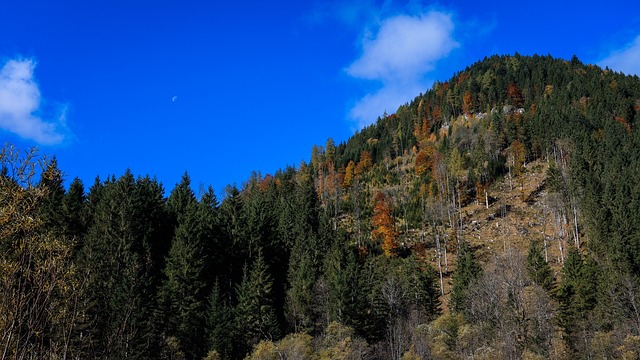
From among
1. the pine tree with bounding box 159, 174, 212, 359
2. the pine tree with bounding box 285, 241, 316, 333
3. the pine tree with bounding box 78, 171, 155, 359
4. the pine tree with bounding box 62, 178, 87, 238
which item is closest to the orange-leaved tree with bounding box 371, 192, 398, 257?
the pine tree with bounding box 285, 241, 316, 333

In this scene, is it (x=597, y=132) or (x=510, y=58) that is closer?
(x=597, y=132)

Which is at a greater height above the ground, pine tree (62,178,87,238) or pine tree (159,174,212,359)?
pine tree (62,178,87,238)

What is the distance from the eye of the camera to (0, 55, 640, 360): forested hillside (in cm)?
1102

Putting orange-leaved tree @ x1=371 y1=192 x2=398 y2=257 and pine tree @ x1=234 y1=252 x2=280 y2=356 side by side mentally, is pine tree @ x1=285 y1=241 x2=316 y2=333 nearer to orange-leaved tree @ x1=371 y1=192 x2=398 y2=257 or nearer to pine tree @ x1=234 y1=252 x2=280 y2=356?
pine tree @ x1=234 y1=252 x2=280 y2=356

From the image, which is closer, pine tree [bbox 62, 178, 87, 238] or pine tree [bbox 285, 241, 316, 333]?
pine tree [bbox 285, 241, 316, 333]

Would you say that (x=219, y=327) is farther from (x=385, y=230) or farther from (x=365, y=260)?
(x=385, y=230)

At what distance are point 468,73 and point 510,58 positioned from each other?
19404 millimetres

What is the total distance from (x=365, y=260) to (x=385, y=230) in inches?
380

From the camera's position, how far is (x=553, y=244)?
7744 centimetres

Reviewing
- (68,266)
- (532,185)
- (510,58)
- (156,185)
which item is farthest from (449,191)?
(510,58)

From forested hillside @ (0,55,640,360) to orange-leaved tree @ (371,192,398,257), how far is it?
0.47m

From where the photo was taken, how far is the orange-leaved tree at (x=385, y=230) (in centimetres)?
8088

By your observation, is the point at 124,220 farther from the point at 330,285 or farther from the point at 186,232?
the point at 330,285

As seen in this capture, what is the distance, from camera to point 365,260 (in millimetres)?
75062
